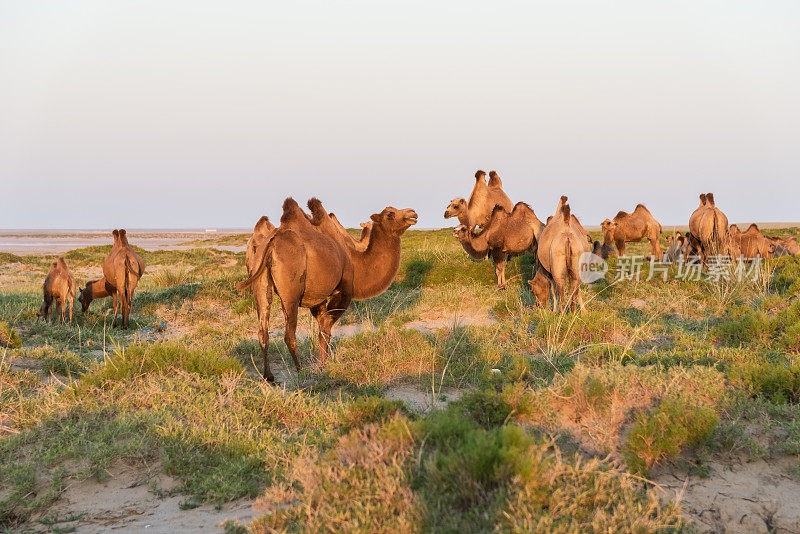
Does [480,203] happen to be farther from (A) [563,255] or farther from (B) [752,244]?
(B) [752,244]

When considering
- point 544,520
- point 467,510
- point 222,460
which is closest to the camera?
point 544,520

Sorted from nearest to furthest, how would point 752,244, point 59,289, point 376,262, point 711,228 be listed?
point 376,262 < point 59,289 < point 711,228 < point 752,244

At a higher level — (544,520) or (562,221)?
(562,221)

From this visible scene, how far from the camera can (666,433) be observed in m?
4.44

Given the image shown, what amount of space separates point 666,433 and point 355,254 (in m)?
4.76

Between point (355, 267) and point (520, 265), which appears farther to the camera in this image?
point (520, 265)

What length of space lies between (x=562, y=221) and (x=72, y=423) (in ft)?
25.5

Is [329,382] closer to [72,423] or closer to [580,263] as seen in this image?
[72,423]

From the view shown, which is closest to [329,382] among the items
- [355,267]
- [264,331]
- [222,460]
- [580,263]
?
[264,331]

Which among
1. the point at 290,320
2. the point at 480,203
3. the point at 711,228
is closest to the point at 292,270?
the point at 290,320

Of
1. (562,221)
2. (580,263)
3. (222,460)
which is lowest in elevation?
(222,460)

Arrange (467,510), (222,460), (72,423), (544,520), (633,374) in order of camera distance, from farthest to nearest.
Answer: (633,374)
(72,423)
(222,460)
(467,510)
(544,520)

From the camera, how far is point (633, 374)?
5629 mm

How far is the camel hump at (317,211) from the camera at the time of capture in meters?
8.03
